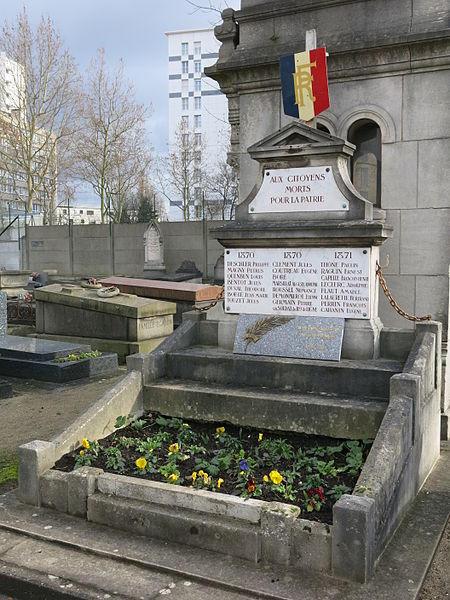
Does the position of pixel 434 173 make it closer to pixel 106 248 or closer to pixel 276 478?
pixel 276 478

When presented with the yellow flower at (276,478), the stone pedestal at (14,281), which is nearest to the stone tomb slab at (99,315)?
the yellow flower at (276,478)

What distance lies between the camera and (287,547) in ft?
11.8

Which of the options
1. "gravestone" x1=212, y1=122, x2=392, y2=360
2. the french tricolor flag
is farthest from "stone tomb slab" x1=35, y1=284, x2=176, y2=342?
the french tricolor flag

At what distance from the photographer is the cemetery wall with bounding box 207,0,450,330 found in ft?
23.1

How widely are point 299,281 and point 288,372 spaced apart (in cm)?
94

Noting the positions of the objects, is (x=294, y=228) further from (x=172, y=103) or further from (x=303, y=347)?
(x=172, y=103)

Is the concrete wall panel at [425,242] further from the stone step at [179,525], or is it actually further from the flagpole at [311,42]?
the stone step at [179,525]

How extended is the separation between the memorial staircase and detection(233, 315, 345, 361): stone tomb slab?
0.38 ft

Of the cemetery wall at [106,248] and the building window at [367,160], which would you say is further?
the cemetery wall at [106,248]

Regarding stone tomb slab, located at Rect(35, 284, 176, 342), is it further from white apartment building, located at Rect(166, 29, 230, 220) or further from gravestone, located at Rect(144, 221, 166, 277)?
white apartment building, located at Rect(166, 29, 230, 220)

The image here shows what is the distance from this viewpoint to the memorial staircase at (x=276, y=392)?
16.1 feet

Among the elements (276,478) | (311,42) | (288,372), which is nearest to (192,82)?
(311,42)

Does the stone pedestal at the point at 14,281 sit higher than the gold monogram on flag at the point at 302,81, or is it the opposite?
the gold monogram on flag at the point at 302,81

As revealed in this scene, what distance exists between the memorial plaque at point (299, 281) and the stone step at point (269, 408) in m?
0.91
